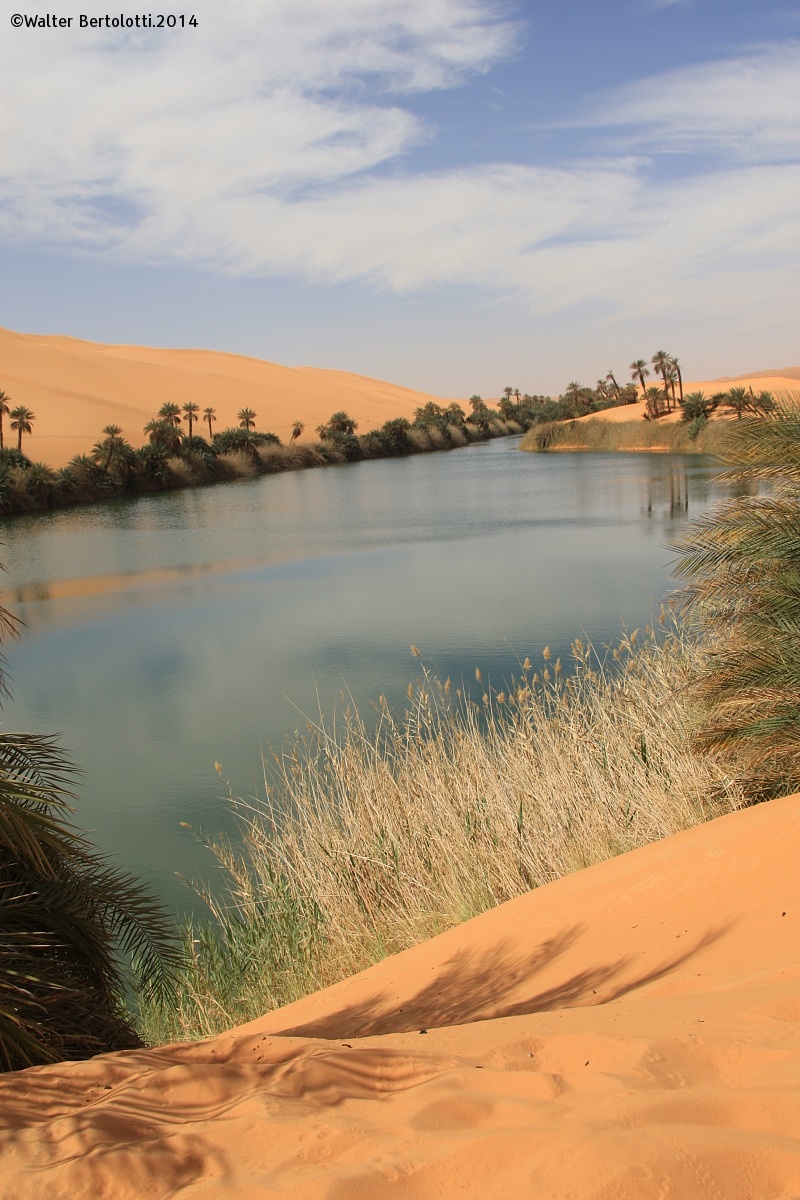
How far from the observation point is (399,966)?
476cm

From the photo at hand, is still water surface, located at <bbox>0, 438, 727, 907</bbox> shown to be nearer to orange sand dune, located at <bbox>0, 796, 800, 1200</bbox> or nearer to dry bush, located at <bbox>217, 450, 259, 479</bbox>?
orange sand dune, located at <bbox>0, 796, 800, 1200</bbox>

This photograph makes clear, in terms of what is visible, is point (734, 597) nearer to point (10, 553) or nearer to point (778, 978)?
point (778, 978)

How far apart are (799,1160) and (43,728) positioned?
11.2m

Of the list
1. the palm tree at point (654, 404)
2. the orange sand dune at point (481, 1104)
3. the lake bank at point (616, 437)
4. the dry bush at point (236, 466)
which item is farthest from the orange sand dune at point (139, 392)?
the orange sand dune at point (481, 1104)

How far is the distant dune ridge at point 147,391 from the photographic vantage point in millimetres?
67188

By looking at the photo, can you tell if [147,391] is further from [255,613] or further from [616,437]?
[255,613]

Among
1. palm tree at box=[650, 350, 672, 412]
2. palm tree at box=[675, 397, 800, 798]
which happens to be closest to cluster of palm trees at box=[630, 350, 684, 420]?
palm tree at box=[650, 350, 672, 412]

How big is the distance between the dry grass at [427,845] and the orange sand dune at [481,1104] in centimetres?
203

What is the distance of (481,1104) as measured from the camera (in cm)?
221

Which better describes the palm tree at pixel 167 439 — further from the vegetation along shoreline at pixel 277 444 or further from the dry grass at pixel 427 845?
the dry grass at pixel 427 845

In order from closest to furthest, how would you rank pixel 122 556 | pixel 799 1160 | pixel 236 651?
pixel 799 1160, pixel 236 651, pixel 122 556

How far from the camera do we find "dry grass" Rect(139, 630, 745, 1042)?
571 centimetres

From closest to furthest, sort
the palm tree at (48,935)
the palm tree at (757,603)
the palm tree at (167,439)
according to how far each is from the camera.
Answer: the palm tree at (48,935), the palm tree at (757,603), the palm tree at (167,439)

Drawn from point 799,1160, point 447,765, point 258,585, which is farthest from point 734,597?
point 258,585
